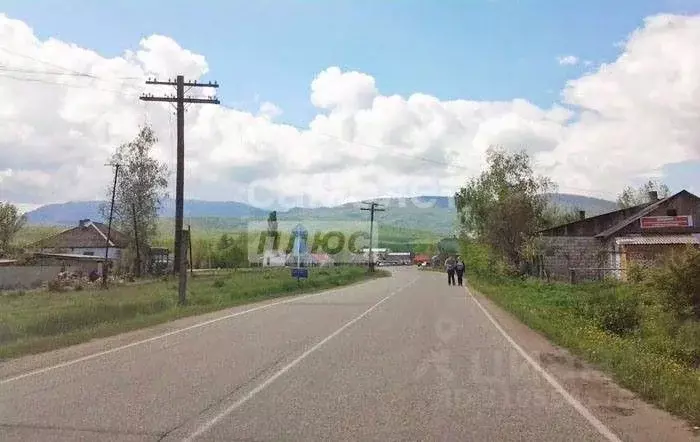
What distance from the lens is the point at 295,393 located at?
31.4ft

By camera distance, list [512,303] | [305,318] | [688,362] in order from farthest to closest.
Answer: [512,303], [305,318], [688,362]

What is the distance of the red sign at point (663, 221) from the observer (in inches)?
1971

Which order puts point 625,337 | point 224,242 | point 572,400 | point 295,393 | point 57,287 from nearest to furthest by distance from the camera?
point 572,400
point 295,393
point 625,337
point 57,287
point 224,242

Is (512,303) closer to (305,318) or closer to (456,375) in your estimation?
(305,318)

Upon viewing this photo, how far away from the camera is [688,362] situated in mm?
17812

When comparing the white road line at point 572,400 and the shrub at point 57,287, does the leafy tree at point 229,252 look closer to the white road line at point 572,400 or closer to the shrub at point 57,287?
the shrub at point 57,287

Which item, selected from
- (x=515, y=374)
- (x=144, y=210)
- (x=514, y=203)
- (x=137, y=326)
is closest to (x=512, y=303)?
→ (x=137, y=326)

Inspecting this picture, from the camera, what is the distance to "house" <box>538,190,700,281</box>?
157 ft

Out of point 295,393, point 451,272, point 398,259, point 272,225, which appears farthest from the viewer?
point 398,259

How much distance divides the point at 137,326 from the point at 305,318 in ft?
16.3

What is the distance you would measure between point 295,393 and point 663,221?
153 ft

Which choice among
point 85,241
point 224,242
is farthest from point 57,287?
point 224,242

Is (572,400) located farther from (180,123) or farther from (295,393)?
(180,123)

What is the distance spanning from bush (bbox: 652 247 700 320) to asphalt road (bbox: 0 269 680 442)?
10.6 m
